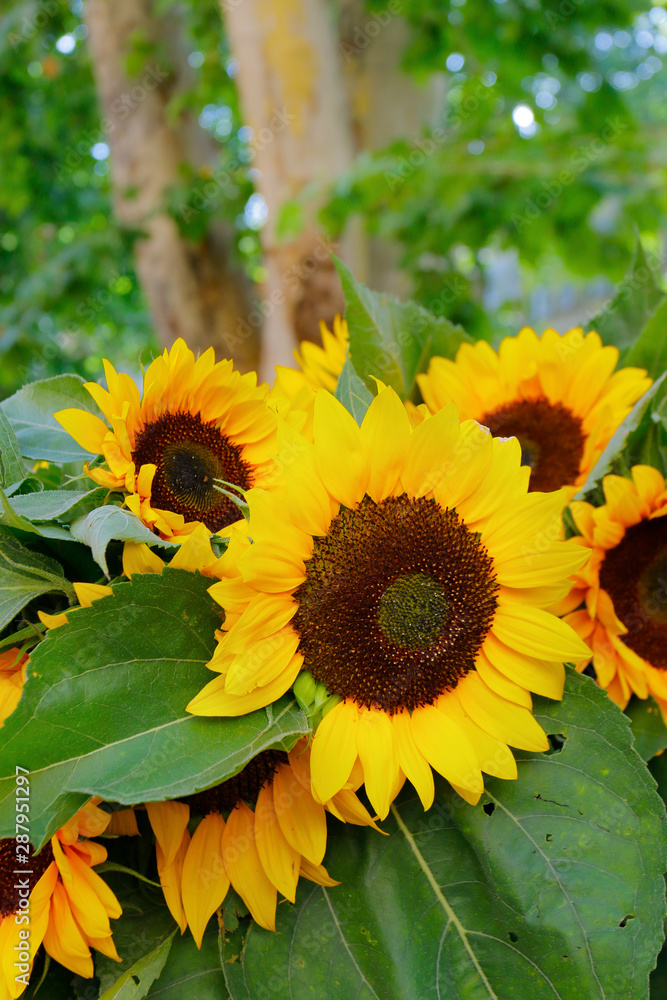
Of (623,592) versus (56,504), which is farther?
(623,592)

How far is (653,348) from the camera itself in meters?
0.66

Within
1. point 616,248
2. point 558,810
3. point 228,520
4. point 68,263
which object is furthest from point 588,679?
point 68,263

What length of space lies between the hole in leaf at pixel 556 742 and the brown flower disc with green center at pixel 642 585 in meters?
0.12

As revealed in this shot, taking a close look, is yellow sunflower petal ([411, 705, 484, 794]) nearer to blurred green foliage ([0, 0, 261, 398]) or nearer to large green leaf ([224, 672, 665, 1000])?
large green leaf ([224, 672, 665, 1000])

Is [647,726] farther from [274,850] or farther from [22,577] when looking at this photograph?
[22,577]

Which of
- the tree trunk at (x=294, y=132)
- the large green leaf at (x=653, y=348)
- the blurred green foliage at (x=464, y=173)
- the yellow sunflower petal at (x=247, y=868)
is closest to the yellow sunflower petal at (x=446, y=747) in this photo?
the yellow sunflower petal at (x=247, y=868)

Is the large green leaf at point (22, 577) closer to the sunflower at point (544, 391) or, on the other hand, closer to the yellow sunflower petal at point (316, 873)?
the yellow sunflower petal at point (316, 873)

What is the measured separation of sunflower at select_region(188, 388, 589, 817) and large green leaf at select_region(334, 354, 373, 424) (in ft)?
0.16

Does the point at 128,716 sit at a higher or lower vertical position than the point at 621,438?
lower

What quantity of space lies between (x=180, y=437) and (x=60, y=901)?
291 millimetres

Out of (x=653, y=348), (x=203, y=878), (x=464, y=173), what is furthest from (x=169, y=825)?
(x=464, y=173)

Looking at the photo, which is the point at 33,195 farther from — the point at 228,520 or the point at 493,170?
the point at 228,520

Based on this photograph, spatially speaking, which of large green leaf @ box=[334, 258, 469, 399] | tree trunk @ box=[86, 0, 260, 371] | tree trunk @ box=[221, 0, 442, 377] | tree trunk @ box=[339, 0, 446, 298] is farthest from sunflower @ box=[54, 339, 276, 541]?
tree trunk @ box=[339, 0, 446, 298]

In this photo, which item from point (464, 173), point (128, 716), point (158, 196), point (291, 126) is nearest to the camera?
point (128, 716)
